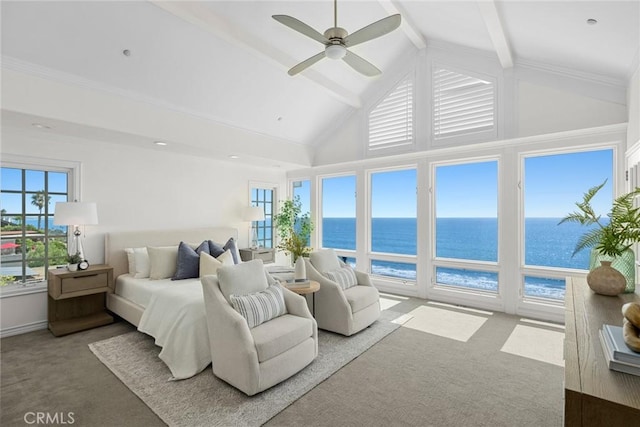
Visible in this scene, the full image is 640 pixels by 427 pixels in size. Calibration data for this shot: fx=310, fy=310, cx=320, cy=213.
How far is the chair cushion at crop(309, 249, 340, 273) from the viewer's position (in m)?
3.99

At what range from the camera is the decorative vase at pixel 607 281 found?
204 cm

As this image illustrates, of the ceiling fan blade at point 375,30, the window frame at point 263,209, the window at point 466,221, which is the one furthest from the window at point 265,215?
the ceiling fan blade at point 375,30

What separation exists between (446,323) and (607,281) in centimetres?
224

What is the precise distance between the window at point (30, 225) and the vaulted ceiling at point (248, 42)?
1.42 m

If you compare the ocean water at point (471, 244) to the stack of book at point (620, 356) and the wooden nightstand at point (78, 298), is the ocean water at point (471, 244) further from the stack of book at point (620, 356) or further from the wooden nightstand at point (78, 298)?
the wooden nightstand at point (78, 298)

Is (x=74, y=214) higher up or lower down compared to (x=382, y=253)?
higher up

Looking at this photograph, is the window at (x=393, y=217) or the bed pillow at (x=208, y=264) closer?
the bed pillow at (x=208, y=264)

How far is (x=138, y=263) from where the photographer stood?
4.16 meters

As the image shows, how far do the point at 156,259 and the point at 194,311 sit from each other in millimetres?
1615

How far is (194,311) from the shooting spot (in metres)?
2.92

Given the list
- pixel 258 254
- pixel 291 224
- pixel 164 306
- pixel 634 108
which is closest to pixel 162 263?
pixel 164 306

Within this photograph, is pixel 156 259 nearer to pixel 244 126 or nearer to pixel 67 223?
pixel 67 223

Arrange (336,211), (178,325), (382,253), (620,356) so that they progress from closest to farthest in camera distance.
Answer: (620,356)
(178,325)
(382,253)
(336,211)

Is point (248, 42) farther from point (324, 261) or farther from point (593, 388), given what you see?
point (593, 388)
